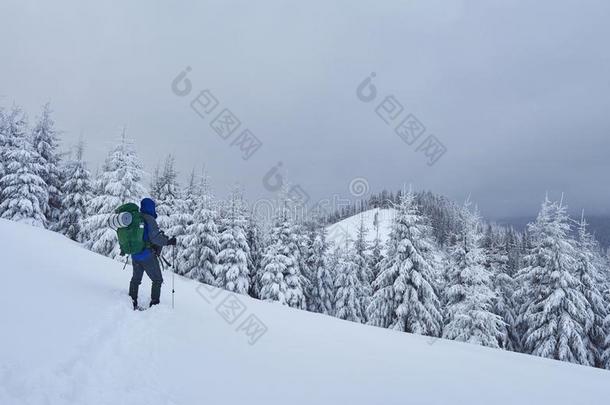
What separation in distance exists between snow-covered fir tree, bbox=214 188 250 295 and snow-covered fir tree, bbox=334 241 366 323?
9.49m

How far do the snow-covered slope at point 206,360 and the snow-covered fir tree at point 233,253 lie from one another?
1882 cm

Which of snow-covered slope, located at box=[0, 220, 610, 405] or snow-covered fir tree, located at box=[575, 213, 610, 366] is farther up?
snow-covered fir tree, located at box=[575, 213, 610, 366]

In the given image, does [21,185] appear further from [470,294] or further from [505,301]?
[505,301]

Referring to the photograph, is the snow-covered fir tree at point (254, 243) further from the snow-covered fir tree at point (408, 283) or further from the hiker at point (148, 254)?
the hiker at point (148, 254)

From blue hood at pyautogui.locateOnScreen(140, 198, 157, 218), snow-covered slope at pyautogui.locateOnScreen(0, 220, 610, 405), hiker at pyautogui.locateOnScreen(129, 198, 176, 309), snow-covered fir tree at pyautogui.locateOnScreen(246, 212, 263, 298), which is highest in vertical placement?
snow-covered fir tree at pyautogui.locateOnScreen(246, 212, 263, 298)

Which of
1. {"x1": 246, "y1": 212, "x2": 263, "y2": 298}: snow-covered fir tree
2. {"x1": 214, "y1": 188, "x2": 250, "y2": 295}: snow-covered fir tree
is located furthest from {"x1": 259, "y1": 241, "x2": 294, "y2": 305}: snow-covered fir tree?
{"x1": 246, "y1": 212, "x2": 263, "y2": 298}: snow-covered fir tree

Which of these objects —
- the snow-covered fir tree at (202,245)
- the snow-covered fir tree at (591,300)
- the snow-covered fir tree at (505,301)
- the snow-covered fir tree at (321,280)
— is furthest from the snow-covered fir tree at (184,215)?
the snow-covered fir tree at (591,300)

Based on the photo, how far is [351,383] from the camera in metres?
5.34

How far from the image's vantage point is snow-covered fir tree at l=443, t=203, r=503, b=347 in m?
22.4

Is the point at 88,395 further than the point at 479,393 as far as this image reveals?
No

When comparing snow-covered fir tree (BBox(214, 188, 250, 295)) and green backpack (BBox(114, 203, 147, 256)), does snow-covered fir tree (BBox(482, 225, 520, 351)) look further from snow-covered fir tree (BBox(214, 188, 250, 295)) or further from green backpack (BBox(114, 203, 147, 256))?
green backpack (BBox(114, 203, 147, 256))

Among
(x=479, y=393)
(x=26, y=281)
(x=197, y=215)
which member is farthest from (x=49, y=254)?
(x=197, y=215)

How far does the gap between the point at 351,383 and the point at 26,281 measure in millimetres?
6095

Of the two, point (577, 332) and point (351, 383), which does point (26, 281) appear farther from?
point (577, 332)
